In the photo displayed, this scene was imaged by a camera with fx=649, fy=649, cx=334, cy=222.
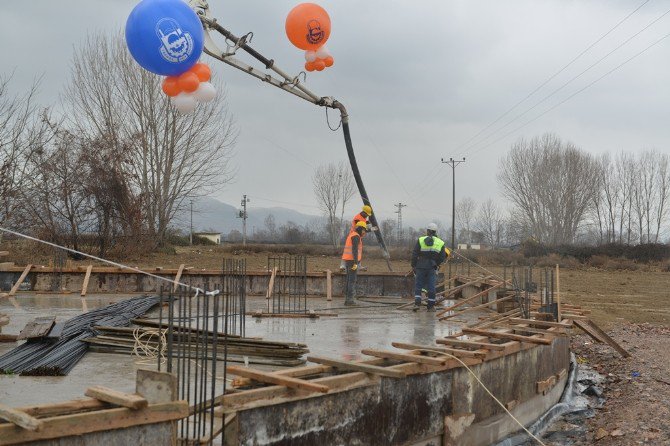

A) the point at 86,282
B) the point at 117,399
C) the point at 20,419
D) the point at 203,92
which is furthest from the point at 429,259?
the point at 20,419

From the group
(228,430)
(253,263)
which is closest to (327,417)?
(228,430)

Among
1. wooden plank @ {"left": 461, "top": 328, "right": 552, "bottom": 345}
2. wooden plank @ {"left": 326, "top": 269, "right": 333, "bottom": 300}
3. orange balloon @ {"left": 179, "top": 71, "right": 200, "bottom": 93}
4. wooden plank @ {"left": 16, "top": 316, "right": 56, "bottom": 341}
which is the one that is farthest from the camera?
wooden plank @ {"left": 326, "top": 269, "right": 333, "bottom": 300}

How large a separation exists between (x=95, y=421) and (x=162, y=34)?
481 cm

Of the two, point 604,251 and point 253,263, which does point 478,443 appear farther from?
point 604,251

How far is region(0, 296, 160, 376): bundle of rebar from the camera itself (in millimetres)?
6955

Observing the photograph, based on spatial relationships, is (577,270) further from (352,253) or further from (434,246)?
(352,253)

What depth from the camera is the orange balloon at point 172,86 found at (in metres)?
8.41

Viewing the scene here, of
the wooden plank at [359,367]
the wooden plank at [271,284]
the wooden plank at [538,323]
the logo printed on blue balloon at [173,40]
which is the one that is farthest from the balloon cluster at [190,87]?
the wooden plank at [271,284]

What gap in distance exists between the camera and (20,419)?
396 cm

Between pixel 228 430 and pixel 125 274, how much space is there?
12.2 meters

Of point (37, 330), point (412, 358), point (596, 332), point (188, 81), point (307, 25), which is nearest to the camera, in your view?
point (412, 358)

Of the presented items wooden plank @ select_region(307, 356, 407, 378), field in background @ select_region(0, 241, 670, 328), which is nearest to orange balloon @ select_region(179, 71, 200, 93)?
wooden plank @ select_region(307, 356, 407, 378)

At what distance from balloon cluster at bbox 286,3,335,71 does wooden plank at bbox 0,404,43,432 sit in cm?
830

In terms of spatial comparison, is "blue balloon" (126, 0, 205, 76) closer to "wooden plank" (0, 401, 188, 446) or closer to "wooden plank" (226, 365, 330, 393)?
"wooden plank" (226, 365, 330, 393)
